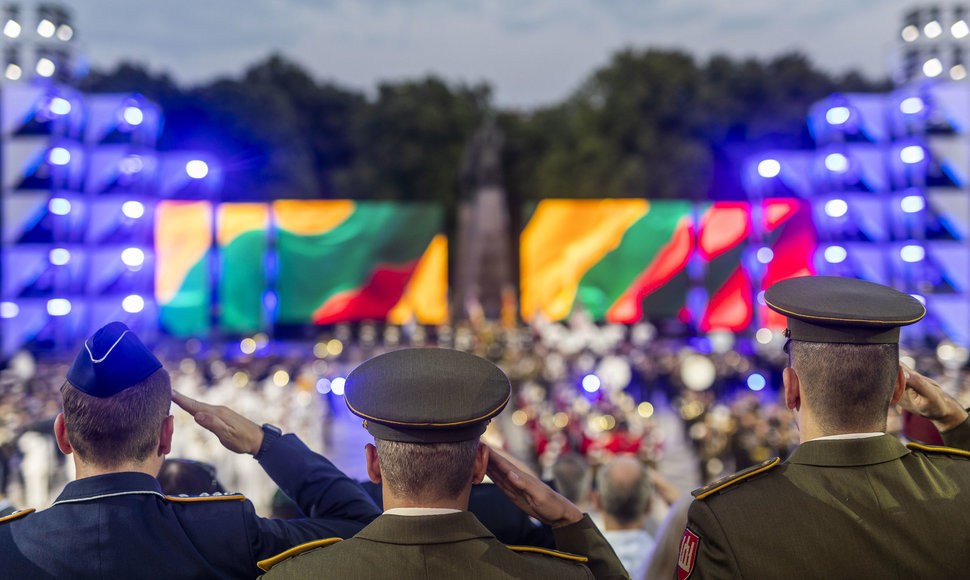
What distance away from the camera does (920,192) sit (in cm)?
2086

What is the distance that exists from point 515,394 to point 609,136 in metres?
25.8

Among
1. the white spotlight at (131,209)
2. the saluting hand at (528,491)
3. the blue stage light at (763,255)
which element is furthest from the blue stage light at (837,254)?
the saluting hand at (528,491)

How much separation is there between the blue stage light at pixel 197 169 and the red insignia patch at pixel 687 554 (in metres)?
19.8

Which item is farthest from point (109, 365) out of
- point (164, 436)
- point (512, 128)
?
point (512, 128)

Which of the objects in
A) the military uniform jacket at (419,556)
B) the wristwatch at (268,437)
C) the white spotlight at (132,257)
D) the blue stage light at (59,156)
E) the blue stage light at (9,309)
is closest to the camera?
the military uniform jacket at (419,556)

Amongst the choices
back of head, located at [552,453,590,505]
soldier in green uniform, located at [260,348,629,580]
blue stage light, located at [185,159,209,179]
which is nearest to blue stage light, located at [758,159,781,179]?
blue stage light, located at [185,159,209,179]

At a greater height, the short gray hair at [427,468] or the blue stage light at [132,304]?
the short gray hair at [427,468]

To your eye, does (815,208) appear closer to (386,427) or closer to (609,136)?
(609,136)

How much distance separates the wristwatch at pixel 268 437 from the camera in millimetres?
2174

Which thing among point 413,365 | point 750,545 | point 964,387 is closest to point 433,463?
point 413,365

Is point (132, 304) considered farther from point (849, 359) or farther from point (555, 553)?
point (849, 359)

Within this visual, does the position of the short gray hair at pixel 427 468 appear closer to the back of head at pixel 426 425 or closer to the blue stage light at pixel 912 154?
the back of head at pixel 426 425

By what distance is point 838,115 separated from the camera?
2180 centimetres

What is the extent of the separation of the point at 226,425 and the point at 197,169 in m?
19.5
